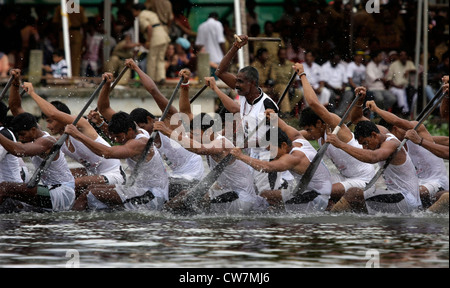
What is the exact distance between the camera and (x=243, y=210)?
11102mm

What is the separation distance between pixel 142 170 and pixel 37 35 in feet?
24.9

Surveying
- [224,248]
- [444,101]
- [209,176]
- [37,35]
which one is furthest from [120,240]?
[37,35]

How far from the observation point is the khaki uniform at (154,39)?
678 inches

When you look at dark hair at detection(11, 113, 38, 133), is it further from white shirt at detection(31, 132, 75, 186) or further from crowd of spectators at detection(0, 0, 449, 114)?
crowd of spectators at detection(0, 0, 449, 114)

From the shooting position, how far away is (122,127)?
11.1 m

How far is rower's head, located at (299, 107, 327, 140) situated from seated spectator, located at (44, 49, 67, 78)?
22.4 feet

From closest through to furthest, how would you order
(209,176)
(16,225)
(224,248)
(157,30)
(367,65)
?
1. (224,248)
2. (16,225)
3. (209,176)
4. (157,30)
5. (367,65)

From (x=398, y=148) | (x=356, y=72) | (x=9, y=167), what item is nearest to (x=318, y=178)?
(x=398, y=148)

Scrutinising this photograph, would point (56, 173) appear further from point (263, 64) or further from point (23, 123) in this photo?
point (263, 64)

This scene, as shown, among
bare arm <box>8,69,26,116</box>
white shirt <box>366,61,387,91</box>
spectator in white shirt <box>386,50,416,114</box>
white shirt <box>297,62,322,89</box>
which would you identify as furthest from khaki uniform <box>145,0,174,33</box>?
bare arm <box>8,69,26,116</box>

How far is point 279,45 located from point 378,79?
1787mm

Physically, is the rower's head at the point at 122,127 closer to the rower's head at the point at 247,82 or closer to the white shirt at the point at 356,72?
the rower's head at the point at 247,82

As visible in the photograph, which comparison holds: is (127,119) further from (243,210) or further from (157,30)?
(157,30)

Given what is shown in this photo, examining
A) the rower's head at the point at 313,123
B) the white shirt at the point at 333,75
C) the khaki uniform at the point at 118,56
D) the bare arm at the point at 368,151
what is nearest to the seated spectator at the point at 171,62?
the khaki uniform at the point at 118,56
